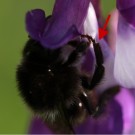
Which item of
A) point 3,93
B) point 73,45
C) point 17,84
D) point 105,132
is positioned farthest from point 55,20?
point 3,93

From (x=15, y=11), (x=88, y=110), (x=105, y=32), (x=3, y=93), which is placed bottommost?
(x=3, y=93)

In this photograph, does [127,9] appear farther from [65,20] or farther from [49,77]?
[49,77]

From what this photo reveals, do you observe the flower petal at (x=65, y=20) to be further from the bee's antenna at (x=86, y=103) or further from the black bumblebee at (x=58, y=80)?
the bee's antenna at (x=86, y=103)

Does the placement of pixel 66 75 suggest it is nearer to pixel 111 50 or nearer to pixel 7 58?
pixel 111 50

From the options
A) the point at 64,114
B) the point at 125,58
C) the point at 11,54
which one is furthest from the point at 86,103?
the point at 11,54

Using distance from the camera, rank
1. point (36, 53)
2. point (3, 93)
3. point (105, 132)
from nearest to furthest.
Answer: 1. point (36, 53)
2. point (105, 132)
3. point (3, 93)

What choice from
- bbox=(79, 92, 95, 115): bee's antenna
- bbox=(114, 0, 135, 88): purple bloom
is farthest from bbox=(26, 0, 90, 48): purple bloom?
bbox=(79, 92, 95, 115): bee's antenna

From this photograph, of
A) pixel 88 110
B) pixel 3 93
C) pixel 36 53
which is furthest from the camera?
pixel 3 93
